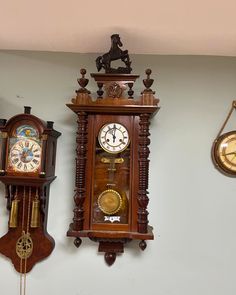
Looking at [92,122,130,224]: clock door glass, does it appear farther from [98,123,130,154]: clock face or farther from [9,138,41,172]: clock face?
[9,138,41,172]: clock face

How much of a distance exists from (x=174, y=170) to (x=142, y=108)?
0.37 m

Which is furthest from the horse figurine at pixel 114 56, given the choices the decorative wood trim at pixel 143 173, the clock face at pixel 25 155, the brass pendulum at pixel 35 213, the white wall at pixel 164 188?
the brass pendulum at pixel 35 213

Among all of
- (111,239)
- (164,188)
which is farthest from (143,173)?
(111,239)

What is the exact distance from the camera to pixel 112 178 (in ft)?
4.07

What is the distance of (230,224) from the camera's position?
1305mm

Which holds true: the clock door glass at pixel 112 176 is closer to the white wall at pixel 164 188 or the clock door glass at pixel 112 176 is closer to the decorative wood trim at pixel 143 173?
the decorative wood trim at pixel 143 173

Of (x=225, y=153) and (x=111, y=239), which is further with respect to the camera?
(x=225, y=153)

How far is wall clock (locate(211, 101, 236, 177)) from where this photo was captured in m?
1.31

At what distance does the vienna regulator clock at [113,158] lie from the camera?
3.87 ft

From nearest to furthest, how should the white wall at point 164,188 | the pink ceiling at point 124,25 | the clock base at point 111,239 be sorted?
the pink ceiling at point 124,25 → the clock base at point 111,239 → the white wall at point 164,188

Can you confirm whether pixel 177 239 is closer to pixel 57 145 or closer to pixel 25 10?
pixel 57 145

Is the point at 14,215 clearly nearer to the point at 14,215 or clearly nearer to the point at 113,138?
the point at 14,215

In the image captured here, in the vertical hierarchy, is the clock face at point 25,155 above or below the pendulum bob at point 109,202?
above

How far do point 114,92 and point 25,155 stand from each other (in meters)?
0.50
